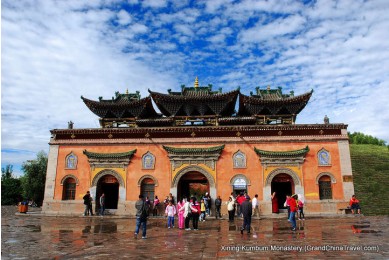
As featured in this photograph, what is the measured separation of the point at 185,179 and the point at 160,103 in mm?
6185

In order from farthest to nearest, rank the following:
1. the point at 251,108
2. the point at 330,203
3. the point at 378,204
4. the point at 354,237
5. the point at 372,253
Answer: the point at 251,108 → the point at 378,204 → the point at 330,203 → the point at 354,237 → the point at 372,253

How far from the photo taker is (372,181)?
24.5 m

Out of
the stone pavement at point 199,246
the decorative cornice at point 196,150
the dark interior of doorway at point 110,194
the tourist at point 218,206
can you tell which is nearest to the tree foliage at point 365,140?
the decorative cornice at point 196,150

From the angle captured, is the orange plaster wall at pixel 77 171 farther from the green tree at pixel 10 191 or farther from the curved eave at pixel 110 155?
the green tree at pixel 10 191

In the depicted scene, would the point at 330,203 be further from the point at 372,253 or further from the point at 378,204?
the point at 372,253

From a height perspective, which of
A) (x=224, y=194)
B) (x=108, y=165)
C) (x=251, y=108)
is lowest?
(x=224, y=194)

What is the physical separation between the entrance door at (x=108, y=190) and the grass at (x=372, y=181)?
56.5 ft

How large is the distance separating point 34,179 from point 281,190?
92.0 ft

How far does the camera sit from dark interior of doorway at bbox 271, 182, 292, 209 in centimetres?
Answer: 2314

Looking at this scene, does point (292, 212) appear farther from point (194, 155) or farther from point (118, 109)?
point (118, 109)

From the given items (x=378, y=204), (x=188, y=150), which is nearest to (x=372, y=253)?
(x=188, y=150)

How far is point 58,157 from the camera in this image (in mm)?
22625

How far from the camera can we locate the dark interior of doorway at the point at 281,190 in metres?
23.1

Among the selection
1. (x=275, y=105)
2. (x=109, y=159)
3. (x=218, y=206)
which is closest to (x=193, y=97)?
(x=275, y=105)
